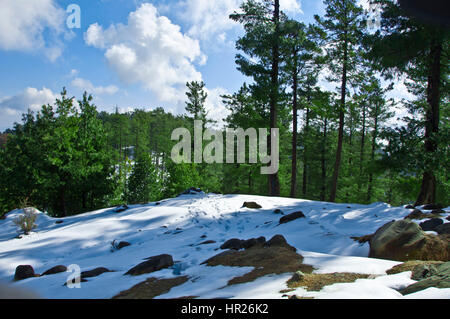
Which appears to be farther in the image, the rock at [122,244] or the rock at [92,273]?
the rock at [122,244]

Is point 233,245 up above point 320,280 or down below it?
below

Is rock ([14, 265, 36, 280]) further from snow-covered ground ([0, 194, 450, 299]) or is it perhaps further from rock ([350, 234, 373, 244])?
rock ([350, 234, 373, 244])

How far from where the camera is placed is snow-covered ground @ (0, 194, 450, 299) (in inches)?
119

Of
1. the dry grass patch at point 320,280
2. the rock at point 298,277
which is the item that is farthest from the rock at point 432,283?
the rock at point 298,277

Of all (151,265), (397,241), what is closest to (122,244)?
(151,265)

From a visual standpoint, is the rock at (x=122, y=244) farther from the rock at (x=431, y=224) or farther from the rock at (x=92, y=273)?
the rock at (x=431, y=224)

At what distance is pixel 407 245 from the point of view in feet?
14.0

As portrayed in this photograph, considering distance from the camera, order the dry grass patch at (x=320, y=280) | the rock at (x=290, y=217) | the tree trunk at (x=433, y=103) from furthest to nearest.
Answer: the tree trunk at (x=433, y=103) < the rock at (x=290, y=217) < the dry grass patch at (x=320, y=280)

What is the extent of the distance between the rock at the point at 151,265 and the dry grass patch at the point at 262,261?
2.15 ft

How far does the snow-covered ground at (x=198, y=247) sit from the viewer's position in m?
3.02

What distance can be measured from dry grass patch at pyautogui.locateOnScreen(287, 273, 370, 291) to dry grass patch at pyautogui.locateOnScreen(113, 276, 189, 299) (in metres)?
1.50

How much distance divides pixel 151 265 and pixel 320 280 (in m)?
2.65

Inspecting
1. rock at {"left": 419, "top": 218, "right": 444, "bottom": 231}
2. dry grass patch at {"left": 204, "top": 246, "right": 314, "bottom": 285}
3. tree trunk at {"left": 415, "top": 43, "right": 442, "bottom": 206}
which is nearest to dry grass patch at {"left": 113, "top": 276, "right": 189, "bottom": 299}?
dry grass patch at {"left": 204, "top": 246, "right": 314, "bottom": 285}

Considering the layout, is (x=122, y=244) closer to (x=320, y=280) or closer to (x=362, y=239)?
(x=320, y=280)
